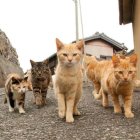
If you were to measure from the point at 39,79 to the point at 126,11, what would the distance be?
7.96 meters

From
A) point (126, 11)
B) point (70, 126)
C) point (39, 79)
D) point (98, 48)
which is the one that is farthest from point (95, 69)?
point (98, 48)

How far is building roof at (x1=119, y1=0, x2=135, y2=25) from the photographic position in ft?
47.7

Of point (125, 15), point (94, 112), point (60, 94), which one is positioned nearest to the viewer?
point (60, 94)

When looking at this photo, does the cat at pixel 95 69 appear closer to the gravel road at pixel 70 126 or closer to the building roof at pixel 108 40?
the gravel road at pixel 70 126

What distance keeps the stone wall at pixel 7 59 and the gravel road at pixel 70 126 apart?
47.3ft

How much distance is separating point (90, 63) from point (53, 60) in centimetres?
1935

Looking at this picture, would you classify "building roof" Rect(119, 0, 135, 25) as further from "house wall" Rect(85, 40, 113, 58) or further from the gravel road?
"house wall" Rect(85, 40, 113, 58)

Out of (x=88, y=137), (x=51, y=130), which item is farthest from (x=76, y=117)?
(x=88, y=137)

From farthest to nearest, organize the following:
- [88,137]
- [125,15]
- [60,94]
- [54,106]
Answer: [125,15]
[54,106]
[60,94]
[88,137]

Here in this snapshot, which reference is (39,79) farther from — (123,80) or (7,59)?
(7,59)

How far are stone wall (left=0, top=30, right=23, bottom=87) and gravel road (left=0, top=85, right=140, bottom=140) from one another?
14424mm

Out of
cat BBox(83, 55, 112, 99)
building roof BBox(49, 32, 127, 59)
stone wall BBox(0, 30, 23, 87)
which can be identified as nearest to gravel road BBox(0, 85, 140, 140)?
cat BBox(83, 55, 112, 99)

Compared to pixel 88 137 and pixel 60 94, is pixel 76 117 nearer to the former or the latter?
pixel 60 94

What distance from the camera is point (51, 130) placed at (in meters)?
6.19
